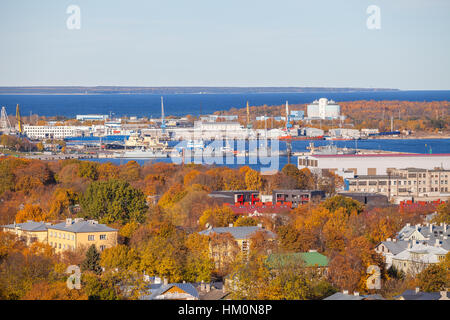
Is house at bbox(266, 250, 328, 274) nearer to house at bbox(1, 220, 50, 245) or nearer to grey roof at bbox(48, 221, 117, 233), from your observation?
grey roof at bbox(48, 221, 117, 233)

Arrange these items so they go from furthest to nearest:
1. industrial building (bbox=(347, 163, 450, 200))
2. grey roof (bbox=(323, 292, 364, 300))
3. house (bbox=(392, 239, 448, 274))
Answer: industrial building (bbox=(347, 163, 450, 200)) < house (bbox=(392, 239, 448, 274)) < grey roof (bbox=(323, 292, 364, 300))

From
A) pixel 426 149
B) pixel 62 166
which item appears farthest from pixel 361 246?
pixel 426 149

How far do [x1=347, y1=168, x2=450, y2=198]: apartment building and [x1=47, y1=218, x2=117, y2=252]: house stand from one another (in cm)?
901

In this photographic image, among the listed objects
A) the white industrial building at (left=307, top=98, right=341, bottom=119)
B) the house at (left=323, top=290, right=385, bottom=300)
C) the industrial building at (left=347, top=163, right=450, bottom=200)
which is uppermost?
the house at (left=323, top=290, right=385, bottom=300)

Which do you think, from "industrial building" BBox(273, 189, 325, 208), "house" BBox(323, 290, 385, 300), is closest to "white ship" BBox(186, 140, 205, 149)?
"industrial building" BBox(273, 189, 325, 208)

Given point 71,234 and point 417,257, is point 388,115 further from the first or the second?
point 417,257

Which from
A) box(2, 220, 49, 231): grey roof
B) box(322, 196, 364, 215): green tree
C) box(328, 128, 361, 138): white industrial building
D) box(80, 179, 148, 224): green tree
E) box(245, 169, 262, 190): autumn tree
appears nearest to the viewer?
box(2, 220, 49, 231): grey roof

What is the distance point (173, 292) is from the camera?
277 inches

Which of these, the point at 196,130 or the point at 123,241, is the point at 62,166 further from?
the point at 196,130

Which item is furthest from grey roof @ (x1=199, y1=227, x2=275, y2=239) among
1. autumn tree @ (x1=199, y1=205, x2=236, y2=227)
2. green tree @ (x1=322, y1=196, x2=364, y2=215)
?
green tree @ (x1=322, y1=196, x2=364, y2=215)

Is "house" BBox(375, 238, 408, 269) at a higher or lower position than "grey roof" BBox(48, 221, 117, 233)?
lower

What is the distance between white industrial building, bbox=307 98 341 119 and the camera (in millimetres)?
54656

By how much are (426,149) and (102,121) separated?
76.1 feet

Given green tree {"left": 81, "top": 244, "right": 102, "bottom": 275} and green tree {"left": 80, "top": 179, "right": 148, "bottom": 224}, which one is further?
green tree {"left": 80, "top": 179, "right": 148, "bottom": 224}
